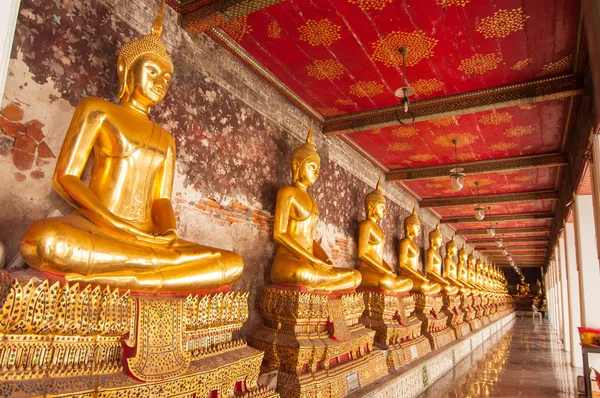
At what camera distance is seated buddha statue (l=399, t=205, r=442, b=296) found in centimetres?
736

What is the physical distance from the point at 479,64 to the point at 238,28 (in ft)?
7.89

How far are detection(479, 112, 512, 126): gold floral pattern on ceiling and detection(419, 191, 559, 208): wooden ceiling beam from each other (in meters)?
4.45

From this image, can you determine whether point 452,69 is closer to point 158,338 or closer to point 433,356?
point 158,338

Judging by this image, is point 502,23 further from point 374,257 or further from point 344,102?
point 374,257

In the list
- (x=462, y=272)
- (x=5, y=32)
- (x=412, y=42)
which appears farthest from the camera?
(x=462, y=272)

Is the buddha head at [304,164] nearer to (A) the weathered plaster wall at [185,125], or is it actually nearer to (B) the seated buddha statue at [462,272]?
(A) the weathered plaster wall at [185,125]

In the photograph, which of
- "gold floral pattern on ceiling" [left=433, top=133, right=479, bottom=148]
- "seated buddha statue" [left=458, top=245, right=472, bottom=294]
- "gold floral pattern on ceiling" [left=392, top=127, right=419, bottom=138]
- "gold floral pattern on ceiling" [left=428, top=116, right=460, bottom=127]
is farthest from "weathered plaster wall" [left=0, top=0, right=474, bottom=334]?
"seated buddha statue" [left=458, top=245, right=472, bottom=294]

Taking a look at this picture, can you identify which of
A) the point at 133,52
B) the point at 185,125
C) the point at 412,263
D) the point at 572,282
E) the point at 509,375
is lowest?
the point at 509,375

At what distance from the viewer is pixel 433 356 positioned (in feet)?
20.2

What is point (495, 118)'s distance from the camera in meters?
5.42

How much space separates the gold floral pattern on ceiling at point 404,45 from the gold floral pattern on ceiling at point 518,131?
2.47 meters

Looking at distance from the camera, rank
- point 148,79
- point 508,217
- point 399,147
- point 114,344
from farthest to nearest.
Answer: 1. point 508,217
2. point 399,147
3. point 148,79
4. point 114,344

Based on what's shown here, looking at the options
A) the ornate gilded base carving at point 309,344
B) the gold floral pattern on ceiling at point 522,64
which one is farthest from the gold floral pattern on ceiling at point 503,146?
the ornate gilded base carving at point 309,344

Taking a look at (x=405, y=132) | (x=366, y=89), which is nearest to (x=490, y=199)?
(x=405, y=132)
